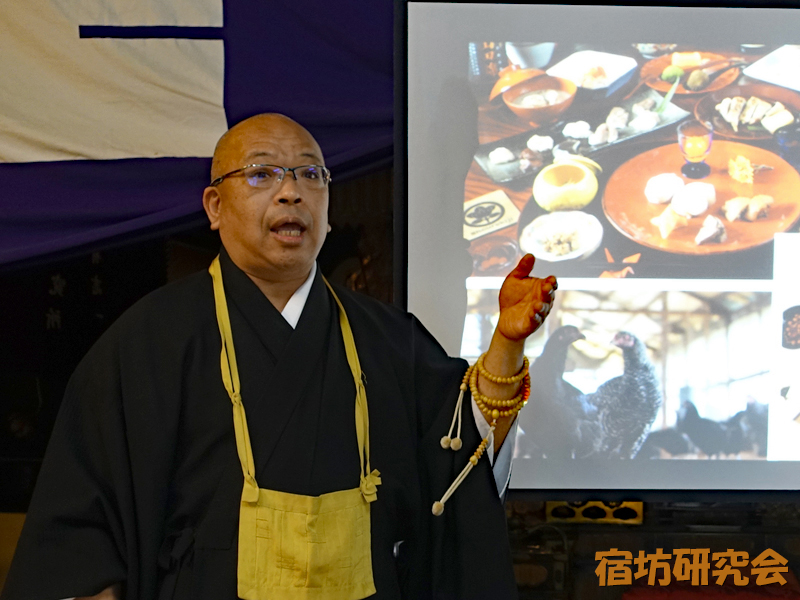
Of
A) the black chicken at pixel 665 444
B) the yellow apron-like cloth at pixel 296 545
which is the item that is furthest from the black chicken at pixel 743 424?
the yellow apron-like cloth at pixel 296 545

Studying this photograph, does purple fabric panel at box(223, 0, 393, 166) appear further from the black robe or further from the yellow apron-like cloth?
the yellow apron-like cloth

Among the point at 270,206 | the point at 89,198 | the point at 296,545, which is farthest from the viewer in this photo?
the point at 89,198

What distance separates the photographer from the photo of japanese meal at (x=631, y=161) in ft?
6.50

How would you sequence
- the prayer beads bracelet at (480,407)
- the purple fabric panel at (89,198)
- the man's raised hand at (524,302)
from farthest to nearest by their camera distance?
the purple fabric panel at (89,198), the prayer beads bracelet at (480,407), the man's raised hand at (524,302)

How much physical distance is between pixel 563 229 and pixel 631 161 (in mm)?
281

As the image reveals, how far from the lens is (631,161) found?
199 centimetres

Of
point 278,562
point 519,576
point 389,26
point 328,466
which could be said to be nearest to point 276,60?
point 389,26

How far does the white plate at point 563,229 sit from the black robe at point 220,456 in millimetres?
649

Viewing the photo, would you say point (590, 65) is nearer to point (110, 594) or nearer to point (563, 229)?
point (563, 229)

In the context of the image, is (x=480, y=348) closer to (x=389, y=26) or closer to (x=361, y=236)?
(x=361, y=236)

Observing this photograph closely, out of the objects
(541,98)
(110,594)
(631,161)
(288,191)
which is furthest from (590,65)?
(110,594)

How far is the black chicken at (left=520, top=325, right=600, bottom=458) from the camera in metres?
1.99

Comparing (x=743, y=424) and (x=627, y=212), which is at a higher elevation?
(x=627, y=212)

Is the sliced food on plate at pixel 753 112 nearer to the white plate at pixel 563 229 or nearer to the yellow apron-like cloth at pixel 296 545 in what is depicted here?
the white plate at pixel 563 229
